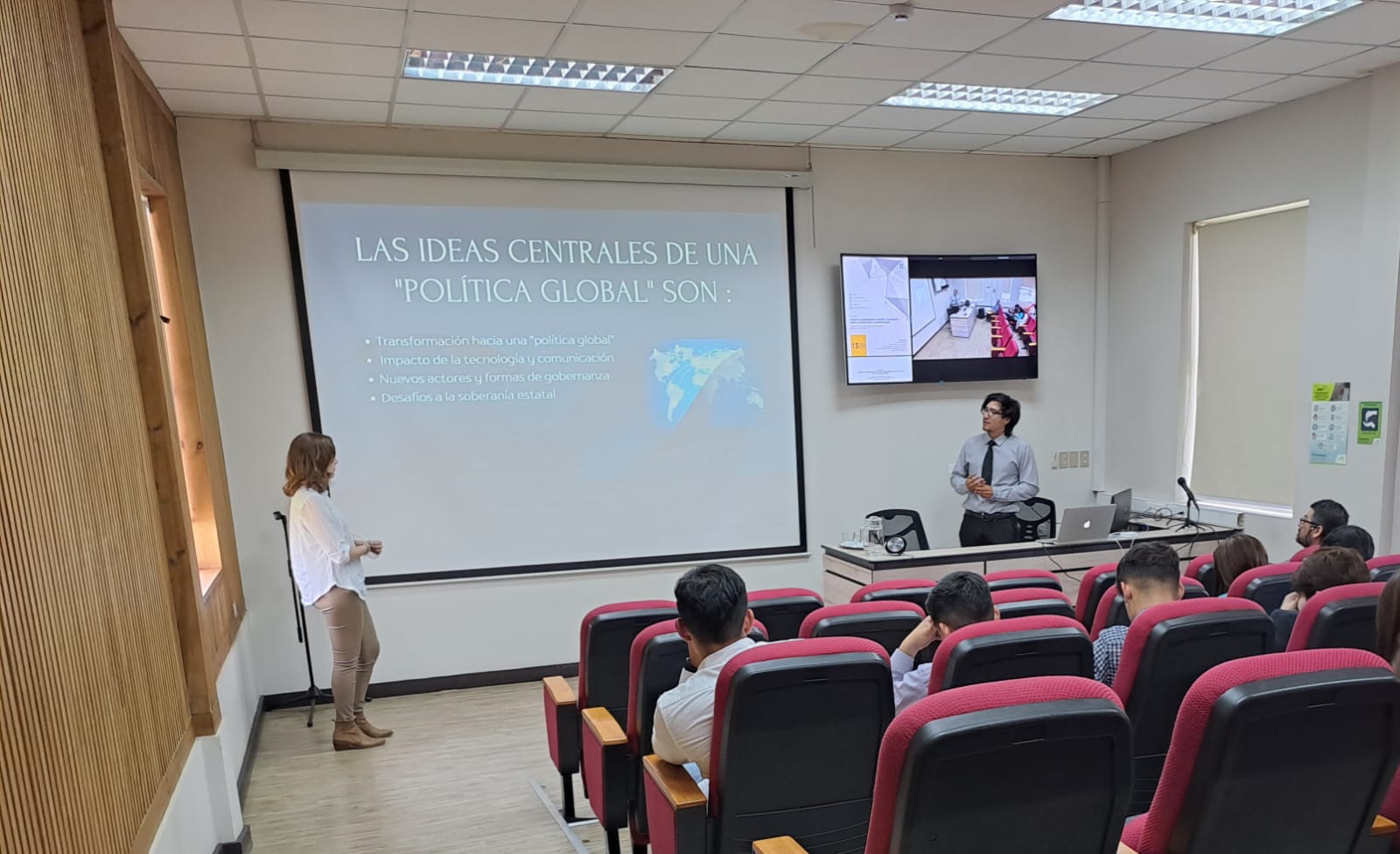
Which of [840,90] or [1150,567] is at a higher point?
[840,90]

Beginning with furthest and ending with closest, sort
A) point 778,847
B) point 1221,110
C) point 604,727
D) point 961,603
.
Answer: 1. point 1221,110
2. point 604,727
3. point 961,603
4. point 778,847

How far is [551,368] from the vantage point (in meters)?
5.04

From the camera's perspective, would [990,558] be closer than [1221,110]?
Yes

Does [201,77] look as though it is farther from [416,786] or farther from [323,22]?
[416,786]

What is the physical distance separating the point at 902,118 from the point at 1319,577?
3.38 metres

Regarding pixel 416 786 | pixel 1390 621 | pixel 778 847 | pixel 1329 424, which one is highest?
pixel 1329 424

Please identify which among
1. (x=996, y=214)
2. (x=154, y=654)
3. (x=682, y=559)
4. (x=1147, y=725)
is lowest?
(x=682, y=559)

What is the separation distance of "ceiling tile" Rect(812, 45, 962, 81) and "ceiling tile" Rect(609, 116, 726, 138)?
1.02m

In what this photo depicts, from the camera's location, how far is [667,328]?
5270 mm

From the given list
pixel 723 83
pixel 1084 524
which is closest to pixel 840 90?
pixel 723 83

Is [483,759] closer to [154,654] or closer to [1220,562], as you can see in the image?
[154,654]

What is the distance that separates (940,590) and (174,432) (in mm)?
2685

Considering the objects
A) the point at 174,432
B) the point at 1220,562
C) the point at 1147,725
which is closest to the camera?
the point at 1147,725

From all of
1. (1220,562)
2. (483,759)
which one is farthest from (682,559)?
(1220,562)
